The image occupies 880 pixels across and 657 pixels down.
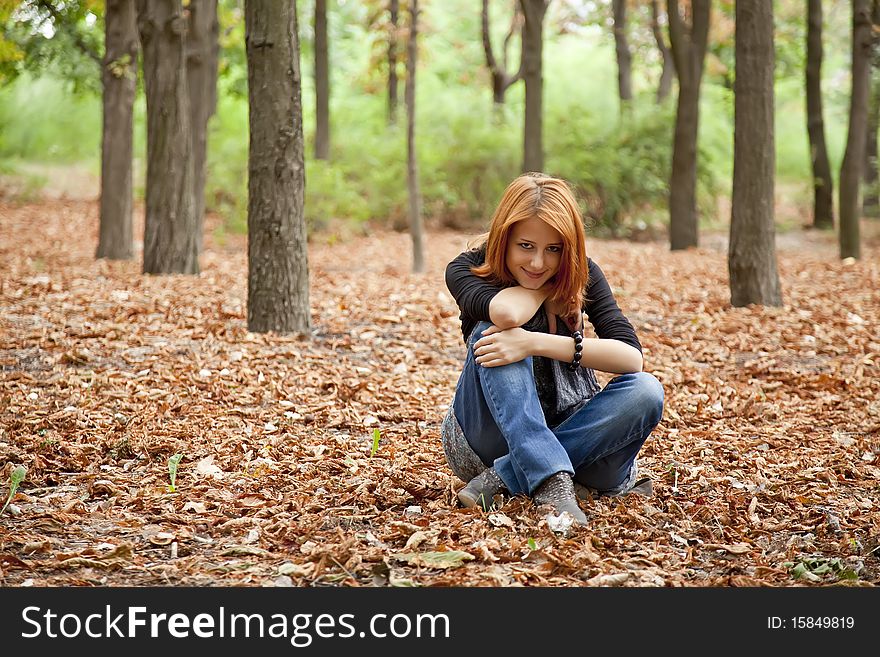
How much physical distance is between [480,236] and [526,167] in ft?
33.9

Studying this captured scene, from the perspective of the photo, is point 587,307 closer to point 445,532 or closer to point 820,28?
point 445,532

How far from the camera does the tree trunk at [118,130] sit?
11.7 m

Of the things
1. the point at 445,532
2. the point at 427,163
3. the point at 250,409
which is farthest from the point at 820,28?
the point at 445,532

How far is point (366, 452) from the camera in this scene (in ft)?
15.1

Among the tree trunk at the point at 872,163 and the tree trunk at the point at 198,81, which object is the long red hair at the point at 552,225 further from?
the tree trunk at the point at 872,163

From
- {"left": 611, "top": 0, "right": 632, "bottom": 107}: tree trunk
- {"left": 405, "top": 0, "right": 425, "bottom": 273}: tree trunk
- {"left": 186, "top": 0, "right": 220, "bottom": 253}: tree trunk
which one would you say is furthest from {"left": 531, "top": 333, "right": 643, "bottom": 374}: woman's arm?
{"left": 611, "top": 0, "right": 632, "bottom": 107}: tree trunk

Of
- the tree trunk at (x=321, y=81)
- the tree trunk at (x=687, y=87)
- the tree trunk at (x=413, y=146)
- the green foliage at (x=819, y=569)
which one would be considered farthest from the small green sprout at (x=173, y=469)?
the tree trunk at (x=321, y=81)

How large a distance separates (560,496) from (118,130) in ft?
33.3

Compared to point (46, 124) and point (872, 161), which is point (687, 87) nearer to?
point (872, 161)

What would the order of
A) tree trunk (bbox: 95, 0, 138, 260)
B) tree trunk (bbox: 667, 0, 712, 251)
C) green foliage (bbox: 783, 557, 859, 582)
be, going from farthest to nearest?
tree trunk (bbox: 667, 0, 712, 251), tree trunk (bbox: 95, 0, 138, 260), green foliage (bbox: 783, 557, 859, 582)

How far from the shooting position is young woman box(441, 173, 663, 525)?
346 cm

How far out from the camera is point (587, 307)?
3.72 m

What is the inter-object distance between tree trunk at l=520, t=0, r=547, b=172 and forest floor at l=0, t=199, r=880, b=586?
16.9 ft

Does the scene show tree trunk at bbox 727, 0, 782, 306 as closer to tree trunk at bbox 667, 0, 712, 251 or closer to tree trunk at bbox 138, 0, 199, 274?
tree trunk at bbox 667, 0, 712, 251
